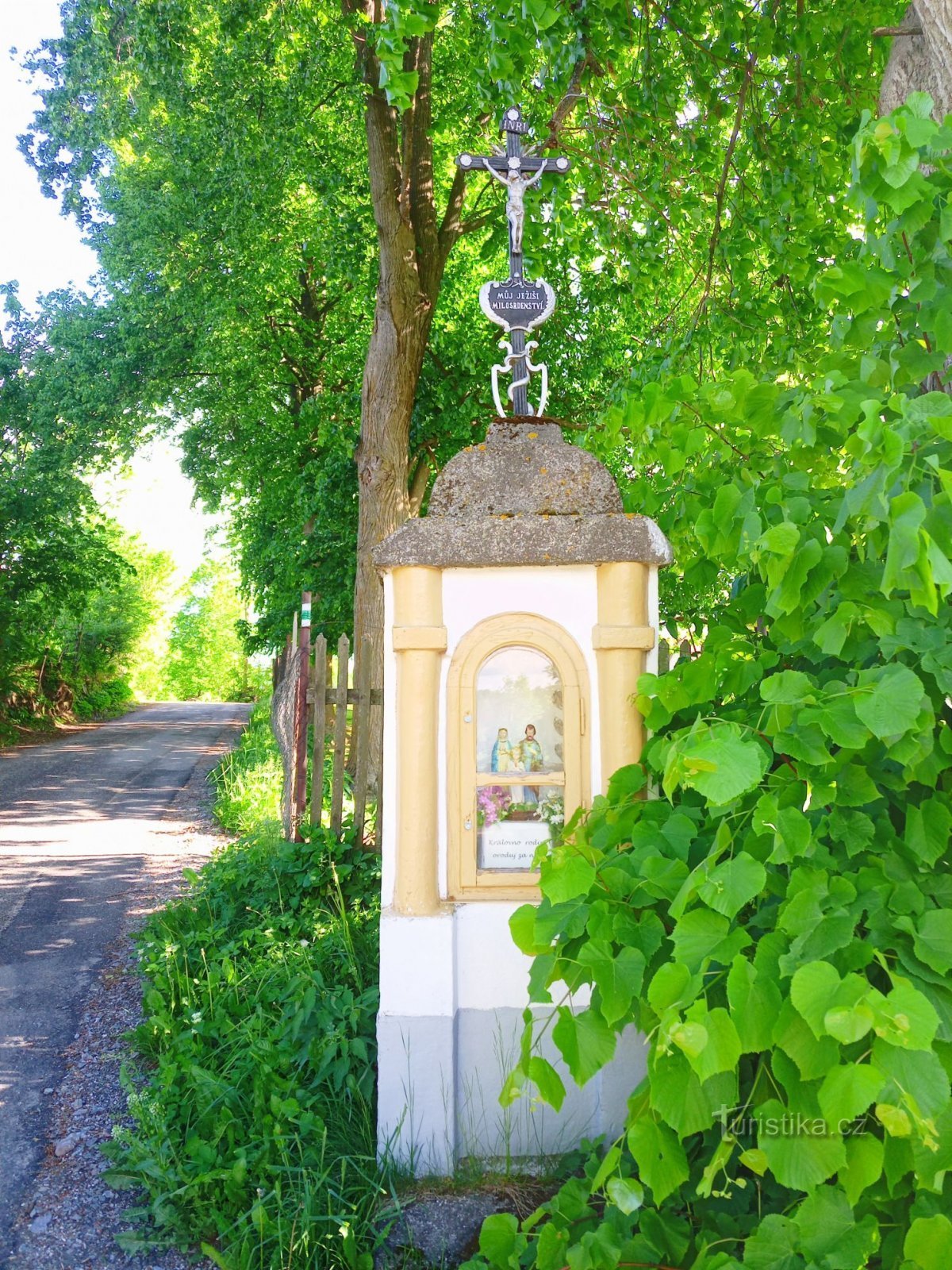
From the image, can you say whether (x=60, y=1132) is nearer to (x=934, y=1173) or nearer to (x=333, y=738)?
(x=333, y=738)

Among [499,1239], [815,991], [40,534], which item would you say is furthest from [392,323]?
[40,534]

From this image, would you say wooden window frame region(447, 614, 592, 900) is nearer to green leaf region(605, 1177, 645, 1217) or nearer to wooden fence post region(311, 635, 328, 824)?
green leaf region(605, 1177, 645, 1217)

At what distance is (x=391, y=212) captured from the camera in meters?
8.97

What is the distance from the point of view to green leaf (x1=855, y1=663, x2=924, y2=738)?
1.77 metres

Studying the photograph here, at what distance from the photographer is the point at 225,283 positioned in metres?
13.1

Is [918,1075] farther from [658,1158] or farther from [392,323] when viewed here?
[392,323]

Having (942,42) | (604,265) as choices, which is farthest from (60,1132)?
(604,265)

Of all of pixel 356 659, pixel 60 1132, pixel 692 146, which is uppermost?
pixel 692 146

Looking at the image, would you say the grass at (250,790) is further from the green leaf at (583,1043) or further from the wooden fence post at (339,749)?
the green leaf at (583,1043)

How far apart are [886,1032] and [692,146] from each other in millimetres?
5828

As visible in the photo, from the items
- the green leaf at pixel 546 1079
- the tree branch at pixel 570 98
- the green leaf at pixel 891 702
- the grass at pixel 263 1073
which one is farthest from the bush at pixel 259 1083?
the tree branch at pixel 570 98

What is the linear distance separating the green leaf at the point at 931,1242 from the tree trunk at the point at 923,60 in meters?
3.12

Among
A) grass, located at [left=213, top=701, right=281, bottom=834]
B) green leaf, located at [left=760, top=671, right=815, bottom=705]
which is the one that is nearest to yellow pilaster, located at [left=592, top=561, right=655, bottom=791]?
green leaf, located at [left=760, top=671, right=815, bottom=705]

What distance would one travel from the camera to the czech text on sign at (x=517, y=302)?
152 inches
